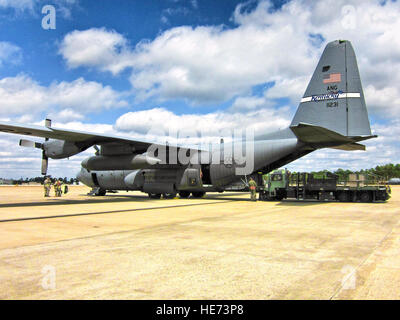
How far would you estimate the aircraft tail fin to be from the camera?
16938 mm

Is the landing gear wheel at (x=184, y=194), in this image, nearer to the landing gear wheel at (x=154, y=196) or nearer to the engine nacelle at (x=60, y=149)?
the landing gear wheel at (x=154, y=196)

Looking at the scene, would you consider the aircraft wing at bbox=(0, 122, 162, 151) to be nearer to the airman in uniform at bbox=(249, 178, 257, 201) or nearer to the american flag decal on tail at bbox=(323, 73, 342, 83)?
the airman in uniform at bbox=(249, 178, 257, 201)

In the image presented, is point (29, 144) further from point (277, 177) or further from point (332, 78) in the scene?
point (332, 78)

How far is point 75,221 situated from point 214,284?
8.03 m

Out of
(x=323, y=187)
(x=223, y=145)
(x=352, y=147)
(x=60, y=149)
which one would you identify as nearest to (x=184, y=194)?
(x=223, y=145)

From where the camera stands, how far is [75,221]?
1098cm

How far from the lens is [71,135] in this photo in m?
19.1

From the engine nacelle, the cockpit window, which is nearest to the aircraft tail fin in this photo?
the cockpit window

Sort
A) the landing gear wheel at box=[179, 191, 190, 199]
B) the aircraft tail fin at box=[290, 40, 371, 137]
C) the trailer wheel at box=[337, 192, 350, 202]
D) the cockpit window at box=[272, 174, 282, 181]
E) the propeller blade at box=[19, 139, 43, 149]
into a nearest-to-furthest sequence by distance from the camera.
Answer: the aircraft tail fin at box=[290, 40, 371, 137]
the trailer wheel at box=[337, 192, 350, 202]
the propeller blade at box=[19, 139, 43, 149]
the cockpit window at box=[272, 174, 282, 181]
the landing gear wheel at box=[179, 191, 190, 199]

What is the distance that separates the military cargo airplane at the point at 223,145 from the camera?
17.0 metres

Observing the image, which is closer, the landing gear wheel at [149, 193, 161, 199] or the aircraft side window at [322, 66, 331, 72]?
the aircraft side window at [322, 66, 331, 72]

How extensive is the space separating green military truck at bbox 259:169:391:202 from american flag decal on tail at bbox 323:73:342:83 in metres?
5.89
